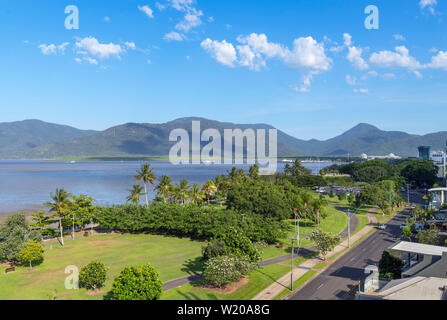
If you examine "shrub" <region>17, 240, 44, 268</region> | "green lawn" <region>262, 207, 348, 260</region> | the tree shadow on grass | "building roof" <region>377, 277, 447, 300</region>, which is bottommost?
"green lawn" <region>262, 207, 348, 260</region>

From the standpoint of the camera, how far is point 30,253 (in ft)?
183

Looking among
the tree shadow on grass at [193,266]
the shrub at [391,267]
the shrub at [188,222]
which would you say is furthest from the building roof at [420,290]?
the shrub at [188,222]

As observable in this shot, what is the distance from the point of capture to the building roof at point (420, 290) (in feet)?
95.6

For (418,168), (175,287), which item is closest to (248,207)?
(175,287)

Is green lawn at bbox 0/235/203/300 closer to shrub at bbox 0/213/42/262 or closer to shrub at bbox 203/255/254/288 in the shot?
shrub at bbox 0/213/42/262

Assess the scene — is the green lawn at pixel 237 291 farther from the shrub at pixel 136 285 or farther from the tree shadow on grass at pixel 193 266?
the tree shadow on grass at pixel 193 266

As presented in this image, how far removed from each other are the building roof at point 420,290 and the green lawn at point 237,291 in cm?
1801

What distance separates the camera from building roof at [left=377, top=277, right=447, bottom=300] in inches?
1147

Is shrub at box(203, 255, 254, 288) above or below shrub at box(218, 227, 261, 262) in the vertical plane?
below

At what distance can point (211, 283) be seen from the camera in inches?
1869

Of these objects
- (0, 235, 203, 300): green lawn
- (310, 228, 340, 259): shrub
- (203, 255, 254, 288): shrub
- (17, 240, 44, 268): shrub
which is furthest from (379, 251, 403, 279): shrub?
(17, 240, 44, 268): shrub

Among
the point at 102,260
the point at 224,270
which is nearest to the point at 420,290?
the point at 224,270

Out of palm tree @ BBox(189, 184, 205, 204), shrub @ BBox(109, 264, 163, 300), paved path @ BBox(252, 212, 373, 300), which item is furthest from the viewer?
palm tree @ BBox(189, 184, 205, 204)

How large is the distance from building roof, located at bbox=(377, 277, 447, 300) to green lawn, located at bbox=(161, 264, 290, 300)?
18.0 meters
